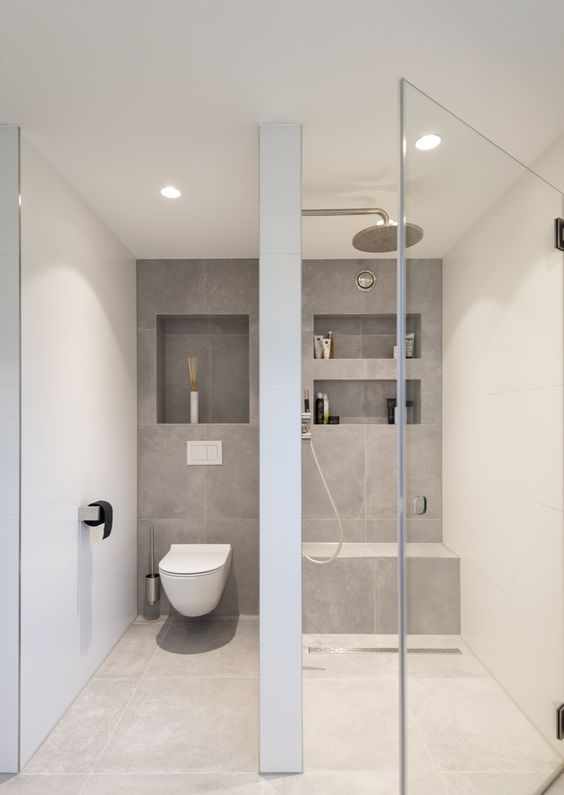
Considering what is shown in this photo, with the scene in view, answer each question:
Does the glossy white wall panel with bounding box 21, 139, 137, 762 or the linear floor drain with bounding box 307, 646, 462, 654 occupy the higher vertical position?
the glossy white wall panel with bounding box 21, 139, 137, 762

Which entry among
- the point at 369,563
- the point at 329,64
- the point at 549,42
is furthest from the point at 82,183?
the point at 369,563

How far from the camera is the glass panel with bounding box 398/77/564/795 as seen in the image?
45.6 inches

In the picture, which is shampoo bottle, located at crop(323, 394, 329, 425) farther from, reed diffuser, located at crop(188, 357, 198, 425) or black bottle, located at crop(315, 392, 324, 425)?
reed diffuser, located at crop(188, 357, 198, 425)

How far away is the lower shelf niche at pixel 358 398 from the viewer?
3.68 m

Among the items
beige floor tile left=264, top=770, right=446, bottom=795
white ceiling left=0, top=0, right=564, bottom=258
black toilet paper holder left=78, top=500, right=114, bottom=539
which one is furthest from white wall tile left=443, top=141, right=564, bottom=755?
black toilet paper holder left=78, top=500, right=114, bottom=539

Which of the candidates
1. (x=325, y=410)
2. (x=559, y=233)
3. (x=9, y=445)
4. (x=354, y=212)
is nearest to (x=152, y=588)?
(x=325, y=410)

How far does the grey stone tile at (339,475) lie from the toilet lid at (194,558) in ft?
2.06

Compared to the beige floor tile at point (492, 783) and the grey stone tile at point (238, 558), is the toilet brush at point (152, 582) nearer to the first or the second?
the grey stone tile at point (238, 558)

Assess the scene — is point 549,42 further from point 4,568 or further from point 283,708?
point 4,568

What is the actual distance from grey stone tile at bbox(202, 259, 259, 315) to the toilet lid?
1.51m

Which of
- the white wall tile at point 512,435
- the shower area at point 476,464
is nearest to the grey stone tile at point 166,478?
the shower area at point 476,464

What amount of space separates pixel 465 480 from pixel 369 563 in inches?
87.8

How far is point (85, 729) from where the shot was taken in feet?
7.37

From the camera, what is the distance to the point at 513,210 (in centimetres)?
124
